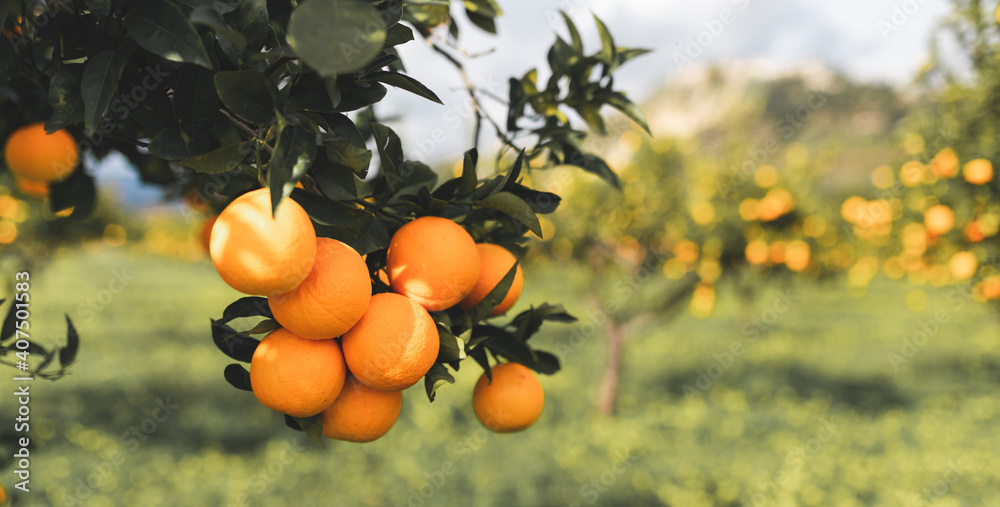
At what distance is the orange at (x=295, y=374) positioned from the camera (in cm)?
53

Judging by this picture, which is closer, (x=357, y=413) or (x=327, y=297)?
(x=327, y=297)

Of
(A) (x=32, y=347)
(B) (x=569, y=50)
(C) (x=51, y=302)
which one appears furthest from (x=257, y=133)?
(C) (x=51, y=302)

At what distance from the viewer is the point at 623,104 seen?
0.85m

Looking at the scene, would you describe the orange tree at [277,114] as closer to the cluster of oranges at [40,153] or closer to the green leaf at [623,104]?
the cluster of oranges at [40,153]

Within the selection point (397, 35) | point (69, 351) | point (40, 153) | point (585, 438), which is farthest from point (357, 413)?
point (585, 438)

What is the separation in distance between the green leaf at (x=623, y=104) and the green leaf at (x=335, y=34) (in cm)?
50

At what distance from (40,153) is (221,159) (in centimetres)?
60

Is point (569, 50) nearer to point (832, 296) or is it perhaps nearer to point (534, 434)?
point (534, 434)

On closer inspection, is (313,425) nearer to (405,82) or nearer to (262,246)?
(262,246)

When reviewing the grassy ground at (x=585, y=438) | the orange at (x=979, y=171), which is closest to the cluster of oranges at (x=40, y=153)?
the grassy ground at (x=585, y=438)

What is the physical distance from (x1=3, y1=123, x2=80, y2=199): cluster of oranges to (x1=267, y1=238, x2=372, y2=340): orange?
628 mm

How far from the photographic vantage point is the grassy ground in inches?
119

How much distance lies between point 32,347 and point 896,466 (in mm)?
4436

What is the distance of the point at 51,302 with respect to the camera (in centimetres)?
902
